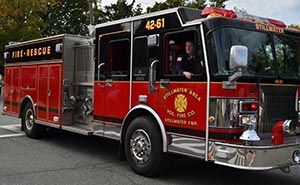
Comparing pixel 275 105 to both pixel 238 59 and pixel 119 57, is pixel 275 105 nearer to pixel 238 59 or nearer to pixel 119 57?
pixel 238 59

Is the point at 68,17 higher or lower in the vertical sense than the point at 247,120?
higher

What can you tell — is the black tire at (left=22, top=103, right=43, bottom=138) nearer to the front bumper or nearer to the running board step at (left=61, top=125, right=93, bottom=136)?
the running board step at (left=61, top=125, right=93, bottom=136)

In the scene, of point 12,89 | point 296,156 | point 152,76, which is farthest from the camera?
point 12,89

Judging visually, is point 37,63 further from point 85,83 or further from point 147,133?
point 147,133

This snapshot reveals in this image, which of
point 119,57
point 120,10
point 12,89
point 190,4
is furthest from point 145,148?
point 120,10

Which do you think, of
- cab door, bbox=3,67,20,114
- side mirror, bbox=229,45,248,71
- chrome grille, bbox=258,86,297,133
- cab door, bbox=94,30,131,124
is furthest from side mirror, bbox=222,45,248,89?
cab door, bbox=3,67,20,114

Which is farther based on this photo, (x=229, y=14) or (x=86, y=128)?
(x=86, y=128)

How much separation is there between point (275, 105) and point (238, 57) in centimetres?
130

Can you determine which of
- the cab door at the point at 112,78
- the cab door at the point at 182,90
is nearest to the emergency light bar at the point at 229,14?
the cab door at the point at 182,90

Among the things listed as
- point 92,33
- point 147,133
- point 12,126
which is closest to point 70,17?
point 12,126

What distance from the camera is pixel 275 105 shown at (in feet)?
19.2

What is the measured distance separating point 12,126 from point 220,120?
8.54 m

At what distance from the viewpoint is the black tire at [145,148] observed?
6230mm

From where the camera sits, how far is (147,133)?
6395 mm
